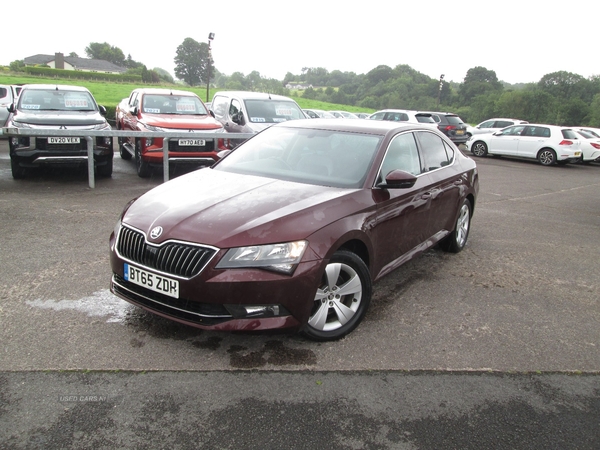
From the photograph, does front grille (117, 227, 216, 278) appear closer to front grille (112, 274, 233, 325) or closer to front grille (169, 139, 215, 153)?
front grille (112, 274, 233, 325)

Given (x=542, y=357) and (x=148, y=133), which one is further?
(x=148, y=133)

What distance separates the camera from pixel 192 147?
973 cm

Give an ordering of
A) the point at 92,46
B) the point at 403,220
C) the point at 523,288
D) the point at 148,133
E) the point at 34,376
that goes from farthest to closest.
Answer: the point at 92,46, the point at 148,133, the point at 523,288, the point at 403,220, the point at 34,376

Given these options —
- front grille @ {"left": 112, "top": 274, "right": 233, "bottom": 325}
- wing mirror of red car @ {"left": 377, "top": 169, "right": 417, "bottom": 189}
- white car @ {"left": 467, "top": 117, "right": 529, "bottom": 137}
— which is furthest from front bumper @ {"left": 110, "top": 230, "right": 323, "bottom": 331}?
white car @ {"left": 467, "top": 117, "right": 529, "bottom": 137}

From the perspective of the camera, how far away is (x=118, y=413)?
107 inches

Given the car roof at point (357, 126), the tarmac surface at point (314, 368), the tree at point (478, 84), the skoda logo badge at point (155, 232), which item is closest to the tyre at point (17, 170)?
the tarmac surface at point (314, 368)

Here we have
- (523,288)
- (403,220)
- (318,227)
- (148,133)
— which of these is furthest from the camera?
(148,133)

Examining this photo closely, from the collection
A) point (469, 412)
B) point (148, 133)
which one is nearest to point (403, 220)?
point (469, 412)

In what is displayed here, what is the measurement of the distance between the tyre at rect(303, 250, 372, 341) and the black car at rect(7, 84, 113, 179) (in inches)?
270

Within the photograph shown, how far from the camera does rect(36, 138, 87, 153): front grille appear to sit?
8633 mm

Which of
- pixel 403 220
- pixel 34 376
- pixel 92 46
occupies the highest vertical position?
pixel 92 46

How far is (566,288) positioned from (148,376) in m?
4.21

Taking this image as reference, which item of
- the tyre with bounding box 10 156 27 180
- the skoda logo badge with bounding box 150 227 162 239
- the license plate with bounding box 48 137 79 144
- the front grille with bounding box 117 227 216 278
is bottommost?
the tyre with bounding box 10 156 27 180

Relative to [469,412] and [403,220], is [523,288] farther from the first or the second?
[469,412]
